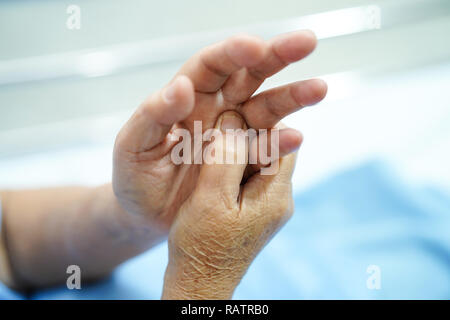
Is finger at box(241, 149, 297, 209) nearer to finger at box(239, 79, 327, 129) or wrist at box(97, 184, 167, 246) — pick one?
finger at box(239, 79, 327, 129)

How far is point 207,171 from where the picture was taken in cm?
63

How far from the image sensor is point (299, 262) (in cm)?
96

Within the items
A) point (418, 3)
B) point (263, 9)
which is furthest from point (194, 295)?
point (418, 3)

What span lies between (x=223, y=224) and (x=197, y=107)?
182 millimetres

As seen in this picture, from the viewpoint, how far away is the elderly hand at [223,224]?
63 centimetres

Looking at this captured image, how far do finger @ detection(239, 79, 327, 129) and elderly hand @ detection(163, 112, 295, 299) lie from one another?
27 mm

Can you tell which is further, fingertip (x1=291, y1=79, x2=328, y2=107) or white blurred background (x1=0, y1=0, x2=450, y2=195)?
white blurred background (x1=0, y1=0, x2=450, y2=195)

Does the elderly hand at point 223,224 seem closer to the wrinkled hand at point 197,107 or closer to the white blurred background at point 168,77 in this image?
the wrinkled hand at point 197,107

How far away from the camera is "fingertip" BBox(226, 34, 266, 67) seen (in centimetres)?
54

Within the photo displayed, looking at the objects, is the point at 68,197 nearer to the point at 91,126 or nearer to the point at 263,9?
the point at 91,126
